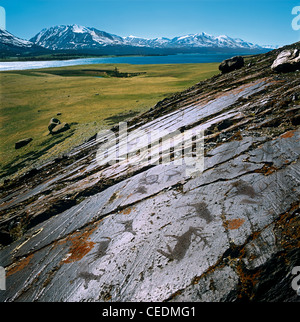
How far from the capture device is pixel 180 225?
4719 millimetres

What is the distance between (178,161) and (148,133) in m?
5.26

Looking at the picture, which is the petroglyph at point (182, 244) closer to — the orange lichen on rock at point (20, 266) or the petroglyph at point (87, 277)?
the petroglyph at point (87, 277)

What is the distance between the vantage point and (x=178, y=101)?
51.2 ft

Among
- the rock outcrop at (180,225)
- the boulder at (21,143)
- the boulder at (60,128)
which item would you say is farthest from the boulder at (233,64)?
the boulder at (21,143)

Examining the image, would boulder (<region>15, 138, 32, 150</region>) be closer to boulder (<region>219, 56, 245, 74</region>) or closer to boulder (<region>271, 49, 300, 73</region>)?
boulder (<region>219, 56, 245, 74</region>)

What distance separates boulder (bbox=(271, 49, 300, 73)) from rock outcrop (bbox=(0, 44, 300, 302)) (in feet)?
5.82

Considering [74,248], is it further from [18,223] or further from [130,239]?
[18,223]

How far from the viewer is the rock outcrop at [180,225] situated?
3.57 metres

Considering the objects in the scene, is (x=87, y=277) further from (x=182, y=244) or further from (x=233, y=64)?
(x=233, y=64)

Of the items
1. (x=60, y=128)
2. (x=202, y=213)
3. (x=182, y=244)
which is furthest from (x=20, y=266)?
(x=60, y=128)

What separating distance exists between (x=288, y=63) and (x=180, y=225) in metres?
11.6

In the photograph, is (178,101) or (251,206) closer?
(251,206)
